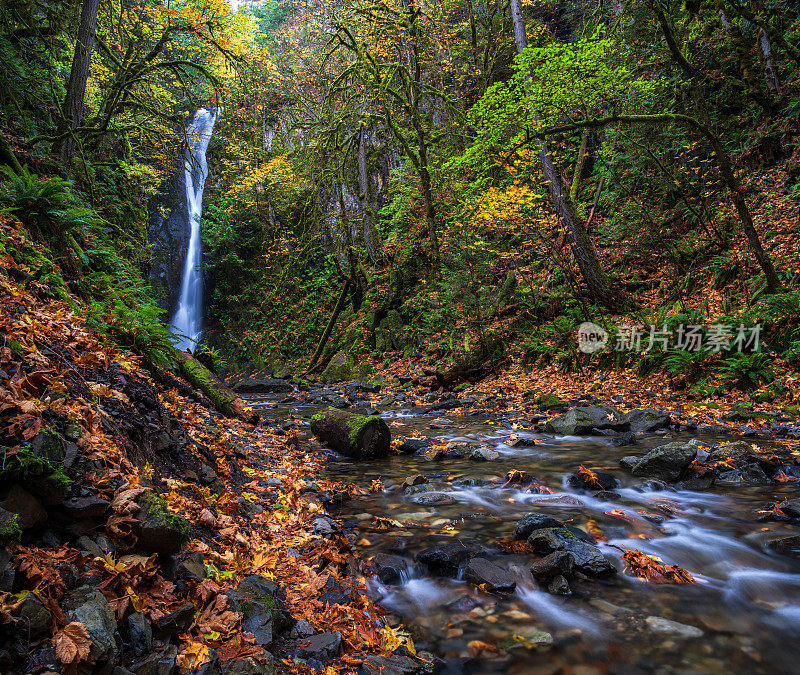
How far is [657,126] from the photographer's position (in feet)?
42.4

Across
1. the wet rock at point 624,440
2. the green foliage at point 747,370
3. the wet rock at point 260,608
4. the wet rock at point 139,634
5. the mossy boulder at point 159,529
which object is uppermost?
the green foliage at point 747,370

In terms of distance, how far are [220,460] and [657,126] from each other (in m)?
15.1

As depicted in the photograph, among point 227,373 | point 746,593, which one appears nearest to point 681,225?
point 746,593

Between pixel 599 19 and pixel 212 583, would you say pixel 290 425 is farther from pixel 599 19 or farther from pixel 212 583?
→ pixel 599 19

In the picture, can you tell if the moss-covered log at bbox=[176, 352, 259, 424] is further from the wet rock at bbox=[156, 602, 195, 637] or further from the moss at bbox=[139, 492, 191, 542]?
the wet rock at bbox=[156, 602, 195, 637]

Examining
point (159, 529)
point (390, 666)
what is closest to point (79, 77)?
point (159, 529)

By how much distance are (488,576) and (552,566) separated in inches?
19.4

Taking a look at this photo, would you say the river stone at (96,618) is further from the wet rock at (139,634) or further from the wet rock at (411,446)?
the wet rock at (411,446)

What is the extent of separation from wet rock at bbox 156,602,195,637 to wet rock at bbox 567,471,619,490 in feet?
14.3

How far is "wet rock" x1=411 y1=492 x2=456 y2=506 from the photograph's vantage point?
191 inches

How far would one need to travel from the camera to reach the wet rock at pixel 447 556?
3.42 metres

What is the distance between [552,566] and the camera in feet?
10.6

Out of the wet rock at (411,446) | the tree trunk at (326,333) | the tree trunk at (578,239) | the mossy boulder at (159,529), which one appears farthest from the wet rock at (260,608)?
the tree trunk at (326,333)

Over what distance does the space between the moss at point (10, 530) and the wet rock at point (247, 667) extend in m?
1.02
